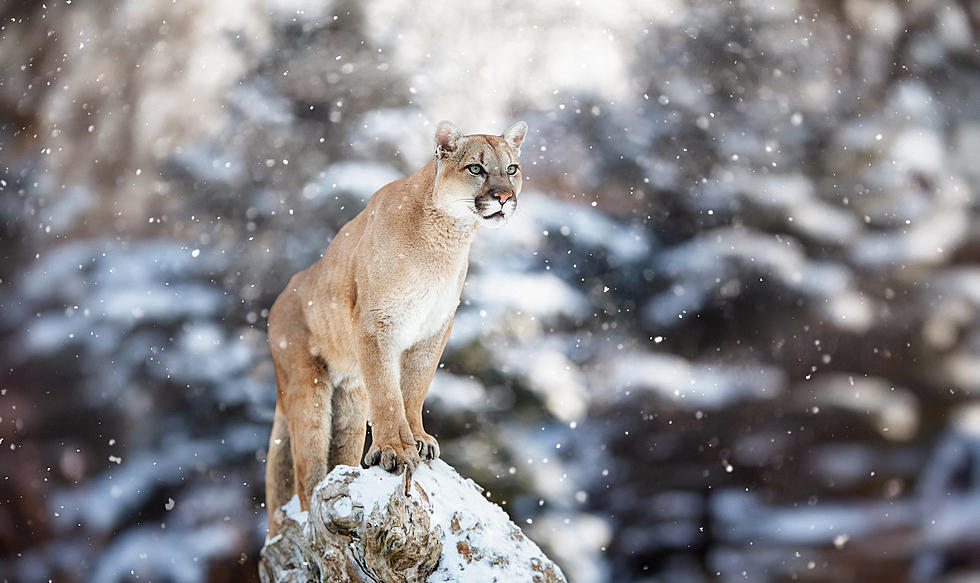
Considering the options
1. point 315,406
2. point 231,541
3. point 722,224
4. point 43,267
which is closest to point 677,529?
point 722,224

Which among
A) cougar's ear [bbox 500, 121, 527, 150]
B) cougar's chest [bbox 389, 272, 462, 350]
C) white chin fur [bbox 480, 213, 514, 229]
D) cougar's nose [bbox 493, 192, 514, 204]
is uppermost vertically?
cougar's ear [bbox 500, 121, 527, 150]

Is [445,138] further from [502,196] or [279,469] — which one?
[279,469]

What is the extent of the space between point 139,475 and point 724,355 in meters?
4.08

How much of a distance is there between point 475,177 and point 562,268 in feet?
9.54

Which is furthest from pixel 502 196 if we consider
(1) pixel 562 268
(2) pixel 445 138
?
(1) pixel 562 268

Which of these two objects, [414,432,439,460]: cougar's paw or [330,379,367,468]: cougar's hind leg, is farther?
[330,379,367,468]: cougar's hind leg

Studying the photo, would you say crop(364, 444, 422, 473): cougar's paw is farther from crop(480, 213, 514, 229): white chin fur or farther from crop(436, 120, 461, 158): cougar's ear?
crop(436, 120, 461, 158): cougar's ear

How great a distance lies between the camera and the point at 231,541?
5090 millimetres

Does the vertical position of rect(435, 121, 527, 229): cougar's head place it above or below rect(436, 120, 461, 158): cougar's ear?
below

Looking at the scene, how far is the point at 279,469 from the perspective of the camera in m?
3.48

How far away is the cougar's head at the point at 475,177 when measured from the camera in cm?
284

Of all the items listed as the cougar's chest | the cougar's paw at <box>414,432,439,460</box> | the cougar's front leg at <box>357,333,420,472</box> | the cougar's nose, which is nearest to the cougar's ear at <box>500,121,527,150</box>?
the cougar's nose

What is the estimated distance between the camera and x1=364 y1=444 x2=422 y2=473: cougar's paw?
8.87ft

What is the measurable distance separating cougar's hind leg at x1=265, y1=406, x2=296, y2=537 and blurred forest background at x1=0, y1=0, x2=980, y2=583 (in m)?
1.80
